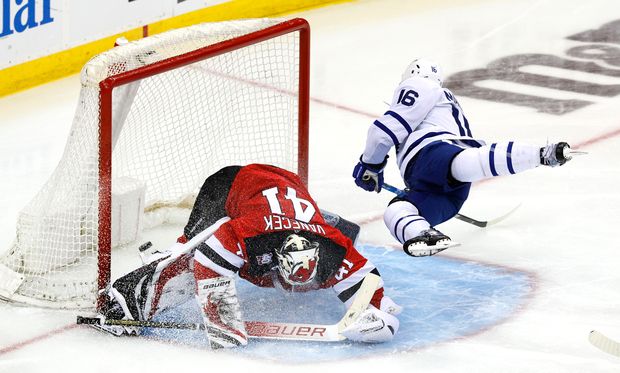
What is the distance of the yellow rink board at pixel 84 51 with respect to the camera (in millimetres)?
6716

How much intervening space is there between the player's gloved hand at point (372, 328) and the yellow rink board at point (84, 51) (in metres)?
2.87

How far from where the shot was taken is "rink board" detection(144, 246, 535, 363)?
4.33 m

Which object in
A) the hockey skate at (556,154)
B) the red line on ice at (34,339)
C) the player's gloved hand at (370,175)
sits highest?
the hockey skate at (556,154)

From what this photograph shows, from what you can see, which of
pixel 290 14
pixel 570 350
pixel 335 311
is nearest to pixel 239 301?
pixel 335 311

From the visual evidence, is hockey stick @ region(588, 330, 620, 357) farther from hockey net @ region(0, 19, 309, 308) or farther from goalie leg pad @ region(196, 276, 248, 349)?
hockey net @ region(0, 19, 309, 308)

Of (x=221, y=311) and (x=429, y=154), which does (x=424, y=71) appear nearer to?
(x=429, y=154)

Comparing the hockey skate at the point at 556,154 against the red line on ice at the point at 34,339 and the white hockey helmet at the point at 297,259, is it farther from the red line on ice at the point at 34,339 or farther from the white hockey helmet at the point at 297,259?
the red line on ice at the point at 34,339

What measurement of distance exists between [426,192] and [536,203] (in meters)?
0.88

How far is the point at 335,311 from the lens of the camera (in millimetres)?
4586

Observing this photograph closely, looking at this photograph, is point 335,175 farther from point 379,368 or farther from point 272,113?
point 379,368

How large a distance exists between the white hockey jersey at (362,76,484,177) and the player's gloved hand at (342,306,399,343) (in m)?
0.71

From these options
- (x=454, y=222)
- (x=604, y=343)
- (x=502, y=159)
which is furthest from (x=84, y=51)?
(x=604, y=343)

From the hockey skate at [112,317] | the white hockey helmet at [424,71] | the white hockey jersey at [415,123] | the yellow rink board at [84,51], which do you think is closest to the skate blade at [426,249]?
the white hockey jersey at [415,123]

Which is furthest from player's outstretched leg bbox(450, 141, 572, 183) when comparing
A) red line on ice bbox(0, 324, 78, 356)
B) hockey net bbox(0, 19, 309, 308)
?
red line on ice bbox(0, 324, 78, 356)
